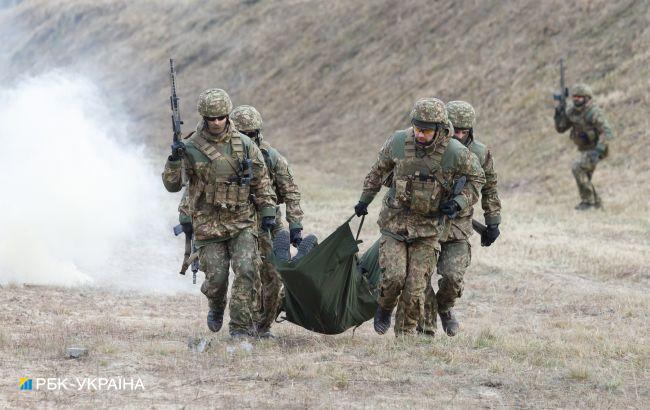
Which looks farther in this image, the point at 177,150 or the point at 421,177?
the point at 421,177

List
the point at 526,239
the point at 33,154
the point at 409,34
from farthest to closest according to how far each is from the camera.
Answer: the point at 409,34 → the point at 33,154 → the point at 526,239

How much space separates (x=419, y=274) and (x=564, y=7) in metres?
24.1

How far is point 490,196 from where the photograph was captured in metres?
8.54

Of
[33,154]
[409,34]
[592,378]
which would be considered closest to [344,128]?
[409,34]

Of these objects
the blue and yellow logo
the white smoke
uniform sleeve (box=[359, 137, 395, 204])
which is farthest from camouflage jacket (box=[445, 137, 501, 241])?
the white smoke

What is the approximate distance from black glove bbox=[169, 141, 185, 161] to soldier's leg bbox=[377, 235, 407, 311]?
1739 mm

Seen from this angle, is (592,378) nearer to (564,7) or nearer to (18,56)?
(564,7)

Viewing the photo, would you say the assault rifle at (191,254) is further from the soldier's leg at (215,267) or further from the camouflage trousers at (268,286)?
the camouflage trousers at (268,286)

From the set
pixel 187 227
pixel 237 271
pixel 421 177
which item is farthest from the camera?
pixel 187 227

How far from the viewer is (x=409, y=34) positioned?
3659cm

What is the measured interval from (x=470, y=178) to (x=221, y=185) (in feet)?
6.41

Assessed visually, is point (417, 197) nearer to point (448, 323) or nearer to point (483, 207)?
point (483, 207)

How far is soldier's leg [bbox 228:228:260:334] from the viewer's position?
7.95 meters

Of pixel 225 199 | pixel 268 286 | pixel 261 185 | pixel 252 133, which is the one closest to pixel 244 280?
pixel 268 286
